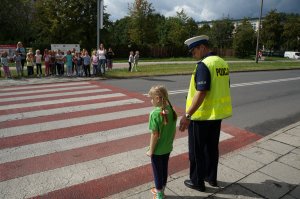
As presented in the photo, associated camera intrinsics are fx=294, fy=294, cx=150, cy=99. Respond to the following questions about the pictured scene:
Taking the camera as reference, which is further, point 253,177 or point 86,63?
point 86,63

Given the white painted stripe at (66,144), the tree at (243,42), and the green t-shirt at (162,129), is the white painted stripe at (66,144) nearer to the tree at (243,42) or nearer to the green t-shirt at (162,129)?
the green t-shirt at (162,129)

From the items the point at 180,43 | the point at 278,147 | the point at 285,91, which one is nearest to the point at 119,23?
the point at 180,43

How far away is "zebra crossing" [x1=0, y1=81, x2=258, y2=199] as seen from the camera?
4305 millimetres

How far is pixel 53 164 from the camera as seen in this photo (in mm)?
5008

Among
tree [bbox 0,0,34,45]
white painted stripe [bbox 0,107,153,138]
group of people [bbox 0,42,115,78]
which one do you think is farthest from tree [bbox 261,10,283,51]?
white painted stripe [bbox 0,107,153,138]

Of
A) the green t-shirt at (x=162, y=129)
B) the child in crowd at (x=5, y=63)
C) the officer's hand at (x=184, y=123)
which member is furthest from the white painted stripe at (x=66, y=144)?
the child in crowd at (x=5, y=63)

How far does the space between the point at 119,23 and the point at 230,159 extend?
298 feet

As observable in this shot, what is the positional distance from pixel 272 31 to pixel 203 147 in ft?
293

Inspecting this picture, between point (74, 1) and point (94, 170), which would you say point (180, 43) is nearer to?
point (74, 1)

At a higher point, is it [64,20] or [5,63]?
[64,20]

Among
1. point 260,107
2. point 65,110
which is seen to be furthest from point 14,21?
point 260,107

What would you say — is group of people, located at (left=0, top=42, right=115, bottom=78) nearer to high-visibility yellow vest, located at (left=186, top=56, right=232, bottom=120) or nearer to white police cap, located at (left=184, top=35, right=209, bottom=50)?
white police cap, located at (left=184, top=35, right=209, bottom=50)

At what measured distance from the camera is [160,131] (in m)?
3.49

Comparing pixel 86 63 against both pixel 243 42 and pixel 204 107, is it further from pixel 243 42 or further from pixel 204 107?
pixel 243 42
